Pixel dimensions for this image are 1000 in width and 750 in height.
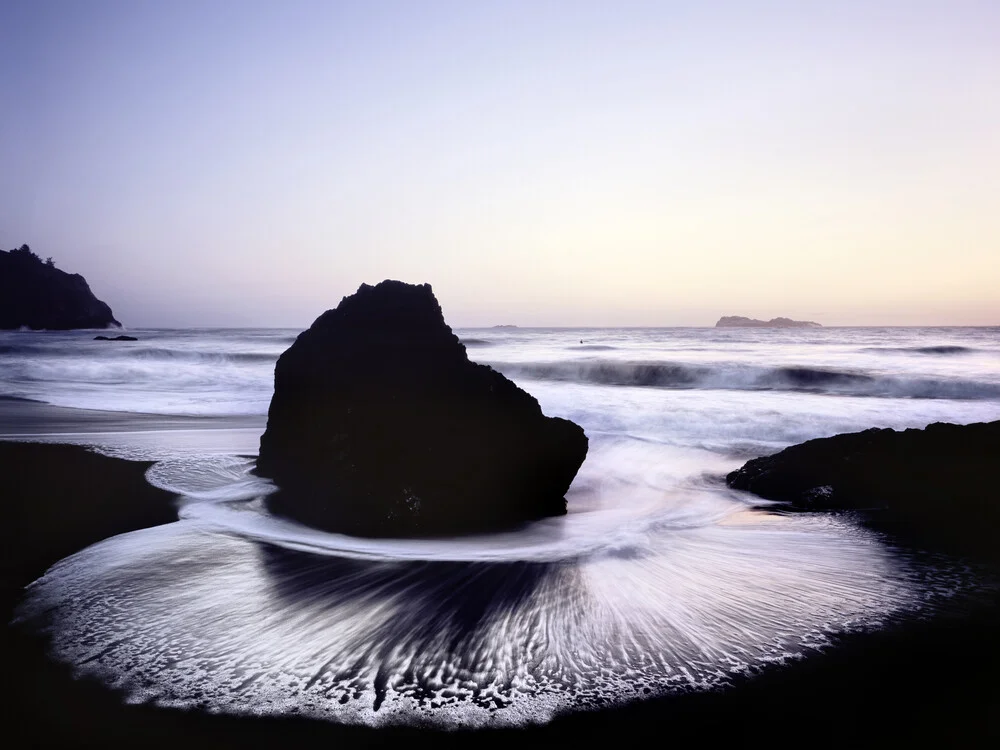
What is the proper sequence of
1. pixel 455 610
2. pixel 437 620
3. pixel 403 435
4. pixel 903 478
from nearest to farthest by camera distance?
pixel 437 620
pixel 455 610
pixel 403 435
pixel 903 478

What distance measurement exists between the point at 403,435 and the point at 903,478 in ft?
14.8

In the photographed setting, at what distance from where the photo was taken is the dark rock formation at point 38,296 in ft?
271

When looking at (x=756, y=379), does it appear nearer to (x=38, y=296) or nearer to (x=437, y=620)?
(x=437, y=620)

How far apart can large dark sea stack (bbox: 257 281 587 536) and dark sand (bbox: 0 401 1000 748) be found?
2263 millimetres

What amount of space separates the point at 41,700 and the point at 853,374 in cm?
2262

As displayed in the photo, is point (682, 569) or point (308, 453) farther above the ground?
point (308, 453)

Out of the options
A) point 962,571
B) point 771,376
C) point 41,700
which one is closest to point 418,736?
point 41,700

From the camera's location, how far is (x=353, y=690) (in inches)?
97.9

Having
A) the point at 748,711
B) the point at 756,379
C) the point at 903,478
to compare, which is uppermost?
the point at 756,379

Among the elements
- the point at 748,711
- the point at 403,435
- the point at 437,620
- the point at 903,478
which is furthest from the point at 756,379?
the point at 748,711

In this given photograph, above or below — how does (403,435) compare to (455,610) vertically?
above

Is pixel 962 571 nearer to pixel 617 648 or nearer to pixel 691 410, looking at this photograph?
pixel 617 648

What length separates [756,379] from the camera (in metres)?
20.8

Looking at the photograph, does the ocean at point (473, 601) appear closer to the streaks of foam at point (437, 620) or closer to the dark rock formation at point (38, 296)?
the streaks of foam at point (437, 620)
